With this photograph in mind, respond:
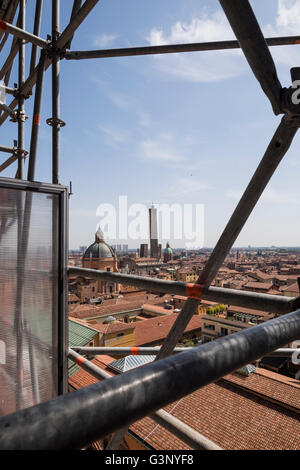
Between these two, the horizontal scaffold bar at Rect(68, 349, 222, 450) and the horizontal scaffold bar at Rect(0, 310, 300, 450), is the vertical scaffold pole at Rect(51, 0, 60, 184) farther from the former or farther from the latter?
the horizontal scaffold bar at Rect(0, 310, 300, 450)

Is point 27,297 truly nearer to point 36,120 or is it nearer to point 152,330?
point 36,120

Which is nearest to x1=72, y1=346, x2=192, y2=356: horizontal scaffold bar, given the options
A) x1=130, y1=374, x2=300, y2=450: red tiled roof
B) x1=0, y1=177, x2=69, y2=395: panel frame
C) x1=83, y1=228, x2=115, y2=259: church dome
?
x1=0, y1=177, x2=69, y2=395: panel frame

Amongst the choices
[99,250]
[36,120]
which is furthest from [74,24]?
[99,250]

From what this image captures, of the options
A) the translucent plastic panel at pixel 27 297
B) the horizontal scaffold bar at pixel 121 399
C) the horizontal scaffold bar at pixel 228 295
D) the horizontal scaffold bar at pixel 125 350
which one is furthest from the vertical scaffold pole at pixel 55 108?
the horizontal scaffold bar at pixel 121 399

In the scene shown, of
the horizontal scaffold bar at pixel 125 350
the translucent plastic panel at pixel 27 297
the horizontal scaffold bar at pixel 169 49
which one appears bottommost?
the horizontal scaffold bar at pixel 125 350

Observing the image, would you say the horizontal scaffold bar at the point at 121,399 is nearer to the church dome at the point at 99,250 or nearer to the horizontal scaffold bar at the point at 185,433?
the horizontal scaffold bar at the point at 185,433

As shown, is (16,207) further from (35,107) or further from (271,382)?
(271,382)
